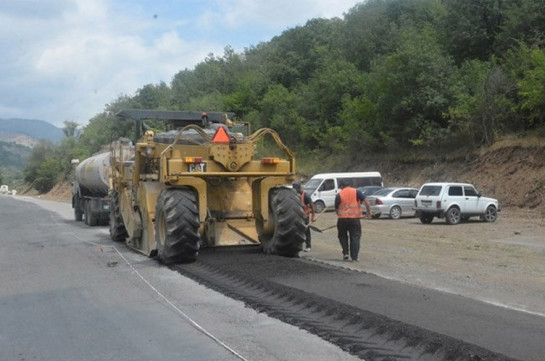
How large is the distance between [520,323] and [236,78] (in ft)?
265

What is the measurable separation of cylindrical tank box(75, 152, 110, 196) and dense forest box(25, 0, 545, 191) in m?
1.78

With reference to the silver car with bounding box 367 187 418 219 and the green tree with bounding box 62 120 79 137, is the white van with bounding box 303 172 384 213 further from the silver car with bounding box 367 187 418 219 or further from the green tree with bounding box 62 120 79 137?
the green tree with bounding box 62 120 79 137

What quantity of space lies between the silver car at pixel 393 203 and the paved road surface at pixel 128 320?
19.0 m

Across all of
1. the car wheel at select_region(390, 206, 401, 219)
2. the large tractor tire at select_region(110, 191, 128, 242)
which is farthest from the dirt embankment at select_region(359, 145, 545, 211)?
the large tractor tire at select_region(110, 191, 128, 242)

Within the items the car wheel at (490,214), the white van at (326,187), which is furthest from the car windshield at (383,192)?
the car wheel at (490,214)

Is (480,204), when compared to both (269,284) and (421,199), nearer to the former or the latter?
(421,199)

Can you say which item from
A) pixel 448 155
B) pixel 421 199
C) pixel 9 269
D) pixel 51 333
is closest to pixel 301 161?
pixel 448 155

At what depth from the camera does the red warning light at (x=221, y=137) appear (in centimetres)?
1495

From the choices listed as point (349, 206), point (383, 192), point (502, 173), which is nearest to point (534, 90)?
point (502, 173)

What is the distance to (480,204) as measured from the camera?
97.2ft

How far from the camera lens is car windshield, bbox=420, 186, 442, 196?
1156 inches

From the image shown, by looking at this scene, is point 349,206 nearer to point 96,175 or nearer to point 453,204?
point 96,175

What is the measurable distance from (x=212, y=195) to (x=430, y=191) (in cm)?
1646

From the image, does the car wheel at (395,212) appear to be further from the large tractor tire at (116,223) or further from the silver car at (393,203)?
the large tractor tire at (116,223)
